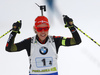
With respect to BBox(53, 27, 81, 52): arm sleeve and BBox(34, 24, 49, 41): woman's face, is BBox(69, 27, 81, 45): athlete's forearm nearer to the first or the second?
BBox(53, 27, 81, 52): arm sleeve

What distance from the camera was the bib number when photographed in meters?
2.73

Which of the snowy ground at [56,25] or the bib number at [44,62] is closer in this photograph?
the bib number at [44,62]

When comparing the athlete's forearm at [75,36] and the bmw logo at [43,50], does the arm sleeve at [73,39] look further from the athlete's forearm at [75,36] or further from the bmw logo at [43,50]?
the bmw logo at [43,50]

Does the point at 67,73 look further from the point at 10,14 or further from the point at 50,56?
the point at 50,56

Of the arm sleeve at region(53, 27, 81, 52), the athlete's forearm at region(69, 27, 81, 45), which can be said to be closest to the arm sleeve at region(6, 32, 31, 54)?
the arm sleeve at region(53, 27, 81, 52)

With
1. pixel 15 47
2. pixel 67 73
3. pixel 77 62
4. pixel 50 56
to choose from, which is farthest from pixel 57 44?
pixel 77 62

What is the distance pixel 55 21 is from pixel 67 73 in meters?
1.21

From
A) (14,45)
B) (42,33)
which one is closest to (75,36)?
(42,33)

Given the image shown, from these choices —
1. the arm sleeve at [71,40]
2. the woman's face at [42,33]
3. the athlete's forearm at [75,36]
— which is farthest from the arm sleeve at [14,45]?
the athlete's forearm at [75,36]

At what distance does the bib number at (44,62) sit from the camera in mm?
2734

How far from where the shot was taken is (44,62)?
273cm

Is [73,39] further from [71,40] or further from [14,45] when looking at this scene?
[14,45]

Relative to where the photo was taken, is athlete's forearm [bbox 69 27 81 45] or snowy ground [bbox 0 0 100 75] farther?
snowy ground [bbox 0 0 100 75]

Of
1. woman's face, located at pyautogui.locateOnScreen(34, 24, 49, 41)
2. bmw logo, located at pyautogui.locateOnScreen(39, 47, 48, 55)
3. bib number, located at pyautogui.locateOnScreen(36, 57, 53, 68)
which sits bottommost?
bib number, located at pyautogui.locateOnScreen(36, 57, 53, 68)
